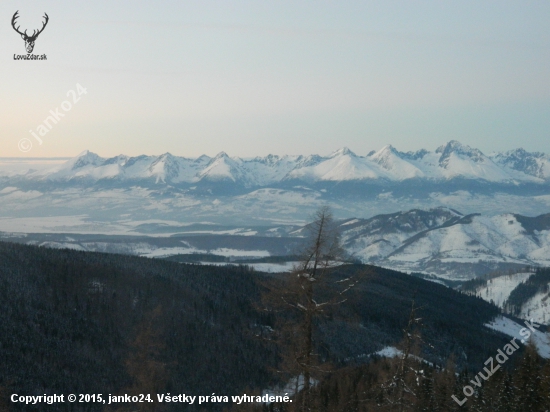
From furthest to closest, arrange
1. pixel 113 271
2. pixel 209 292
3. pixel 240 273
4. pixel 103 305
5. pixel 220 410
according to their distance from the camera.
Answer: pixel 240 273 → pixel 209 292 → pixel 113 271 → pixel 103 305 → pixel 220 410

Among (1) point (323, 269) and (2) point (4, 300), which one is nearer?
(1) point (323, 269)

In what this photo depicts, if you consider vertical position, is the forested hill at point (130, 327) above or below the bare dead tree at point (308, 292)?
below

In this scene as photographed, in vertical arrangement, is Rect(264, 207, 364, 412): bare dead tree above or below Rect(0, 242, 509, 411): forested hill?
above

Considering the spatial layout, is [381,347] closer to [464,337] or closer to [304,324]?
[464,337]

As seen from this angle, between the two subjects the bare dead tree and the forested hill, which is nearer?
the bare dead tree

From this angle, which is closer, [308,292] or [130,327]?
[308,292]

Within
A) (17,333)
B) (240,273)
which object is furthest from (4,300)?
(240,273)

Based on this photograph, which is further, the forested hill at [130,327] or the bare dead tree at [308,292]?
the forested hill at [130,327]

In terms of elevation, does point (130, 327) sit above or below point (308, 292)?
below
